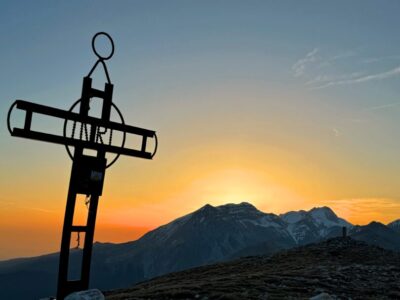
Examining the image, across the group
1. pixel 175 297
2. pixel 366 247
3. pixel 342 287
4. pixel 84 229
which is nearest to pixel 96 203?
pixel 84 229

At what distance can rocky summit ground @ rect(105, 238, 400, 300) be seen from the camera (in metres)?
24.3

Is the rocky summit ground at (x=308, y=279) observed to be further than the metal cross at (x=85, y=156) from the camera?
Yes

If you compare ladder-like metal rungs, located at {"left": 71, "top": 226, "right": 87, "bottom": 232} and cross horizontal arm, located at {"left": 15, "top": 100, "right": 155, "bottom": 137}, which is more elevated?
cross horizontal arm, located at {"left": 15, "top": 100, "right": 155, "bottom": 137}

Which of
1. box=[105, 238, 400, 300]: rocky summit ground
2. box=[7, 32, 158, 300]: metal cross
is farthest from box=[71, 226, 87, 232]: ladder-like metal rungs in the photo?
box=[105, 238, 400, 300]: rocky summit ground

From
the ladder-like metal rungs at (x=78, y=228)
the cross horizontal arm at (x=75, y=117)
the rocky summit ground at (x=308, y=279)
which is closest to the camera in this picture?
the cross horizontal arm at (x=75, y=117)

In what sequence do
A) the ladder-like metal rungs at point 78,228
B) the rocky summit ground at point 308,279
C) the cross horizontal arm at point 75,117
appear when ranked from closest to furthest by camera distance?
the cross horizontal arm at point 75,117 < the ladder-like metal rungs at point 78,228 < the rocky summit ground at point 308,279

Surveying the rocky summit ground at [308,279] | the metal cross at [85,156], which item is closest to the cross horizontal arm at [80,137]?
the metal cross at [85,156]

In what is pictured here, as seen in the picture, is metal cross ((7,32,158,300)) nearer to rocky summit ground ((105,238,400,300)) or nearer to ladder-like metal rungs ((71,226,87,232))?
ladder-like metal rungs ((71,226,87,232))

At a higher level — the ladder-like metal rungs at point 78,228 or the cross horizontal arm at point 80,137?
the cross horizontal arm at point 80,137

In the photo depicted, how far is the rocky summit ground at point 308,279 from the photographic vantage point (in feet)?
79.9

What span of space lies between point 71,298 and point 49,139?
15.7ft

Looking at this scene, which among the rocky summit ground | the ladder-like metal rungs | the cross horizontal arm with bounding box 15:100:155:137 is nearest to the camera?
the cross horizontal arm with bounding box 15:100:155:137

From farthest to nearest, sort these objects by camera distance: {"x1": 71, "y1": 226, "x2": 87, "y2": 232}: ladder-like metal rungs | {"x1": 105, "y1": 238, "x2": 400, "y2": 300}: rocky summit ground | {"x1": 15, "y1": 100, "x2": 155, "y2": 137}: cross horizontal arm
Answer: {"x1": 105, "y1": 238, "x2": 400, "y2": 300}: rocky summit ground
{"x1": 71, "y1": 226, "x2": 87, "y2": 232}: ladder-like metal rungs
{"x1": 15, "y1": 100, "x2": 155, "y2": 137}: cross horizontal arm

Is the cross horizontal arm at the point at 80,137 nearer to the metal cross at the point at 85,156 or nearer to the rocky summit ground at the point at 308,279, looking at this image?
the metal cross at the point at 85,156
